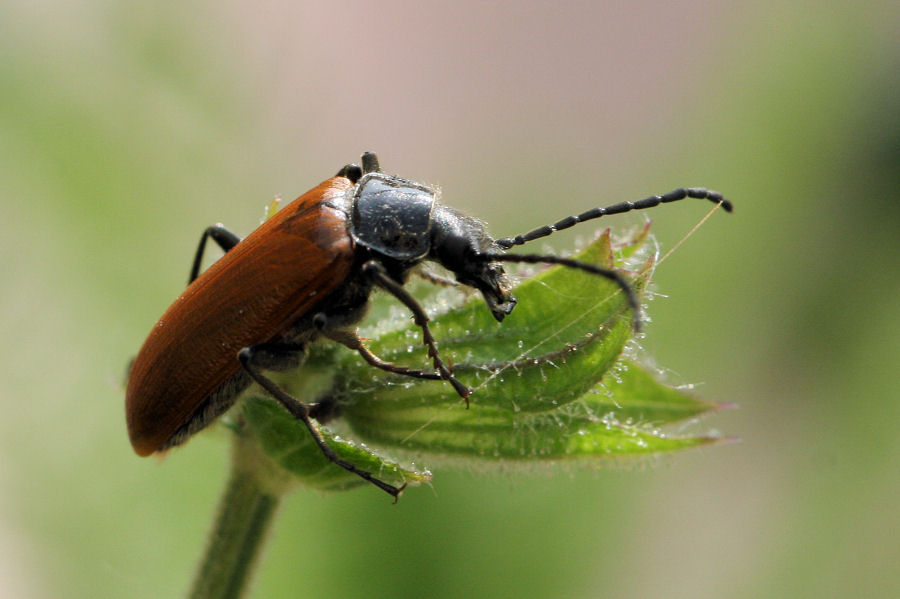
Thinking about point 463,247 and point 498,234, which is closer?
point 463,247

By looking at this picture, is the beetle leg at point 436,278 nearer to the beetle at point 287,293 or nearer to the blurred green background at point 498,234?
the beetle at point 287,293

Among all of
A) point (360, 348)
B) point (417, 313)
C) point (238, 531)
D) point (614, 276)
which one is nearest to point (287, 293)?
point (360, 348)

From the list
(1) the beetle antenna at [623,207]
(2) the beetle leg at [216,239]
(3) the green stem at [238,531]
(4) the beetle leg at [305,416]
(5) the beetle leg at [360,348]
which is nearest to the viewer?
(4) the beetle leg at [305,416]

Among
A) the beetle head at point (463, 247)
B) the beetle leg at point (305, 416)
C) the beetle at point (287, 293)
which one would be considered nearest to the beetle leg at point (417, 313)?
the beetle at point (287, 293)

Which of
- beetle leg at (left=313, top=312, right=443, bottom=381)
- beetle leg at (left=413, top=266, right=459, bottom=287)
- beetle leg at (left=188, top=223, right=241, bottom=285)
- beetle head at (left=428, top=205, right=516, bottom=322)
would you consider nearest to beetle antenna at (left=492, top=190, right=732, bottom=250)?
beetle head at (left=428, top=205, right=516, bottom=322)

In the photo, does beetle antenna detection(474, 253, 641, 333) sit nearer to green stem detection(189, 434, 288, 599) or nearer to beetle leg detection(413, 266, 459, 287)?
beetle leg detection(413, 266, 459, 287)

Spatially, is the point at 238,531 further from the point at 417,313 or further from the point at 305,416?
the point at 417,313

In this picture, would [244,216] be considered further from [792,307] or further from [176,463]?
[792,307]
